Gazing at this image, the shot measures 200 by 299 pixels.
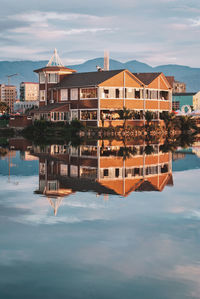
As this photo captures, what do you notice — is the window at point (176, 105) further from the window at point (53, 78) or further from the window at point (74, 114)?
the window at point (74, 114)

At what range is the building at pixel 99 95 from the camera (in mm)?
60000

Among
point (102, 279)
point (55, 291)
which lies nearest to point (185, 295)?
point (102, 279)

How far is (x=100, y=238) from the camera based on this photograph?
8.84 meters

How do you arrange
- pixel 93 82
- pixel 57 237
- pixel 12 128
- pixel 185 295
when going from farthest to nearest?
pixel 12 128 → pixel 93 82 → pixel 57 237 → pixel 185 295

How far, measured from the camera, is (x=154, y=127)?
62.7 m

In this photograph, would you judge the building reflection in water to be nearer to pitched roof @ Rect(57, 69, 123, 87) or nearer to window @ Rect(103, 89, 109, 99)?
window @ Rect(103, 89, 109, 99)

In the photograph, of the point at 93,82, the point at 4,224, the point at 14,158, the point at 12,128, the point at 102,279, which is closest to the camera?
the point at 102,279

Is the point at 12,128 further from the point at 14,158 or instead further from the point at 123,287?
the point at 123,287

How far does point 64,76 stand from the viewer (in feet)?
221

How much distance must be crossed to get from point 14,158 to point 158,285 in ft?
69.6

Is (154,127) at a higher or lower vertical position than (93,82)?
lower

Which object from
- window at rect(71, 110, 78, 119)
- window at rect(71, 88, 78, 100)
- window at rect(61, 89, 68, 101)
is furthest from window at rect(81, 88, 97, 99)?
window at rect(61, 89, 68, 101)

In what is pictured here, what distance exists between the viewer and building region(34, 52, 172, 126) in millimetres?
60000

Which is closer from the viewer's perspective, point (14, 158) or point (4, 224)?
point (4, 224)
